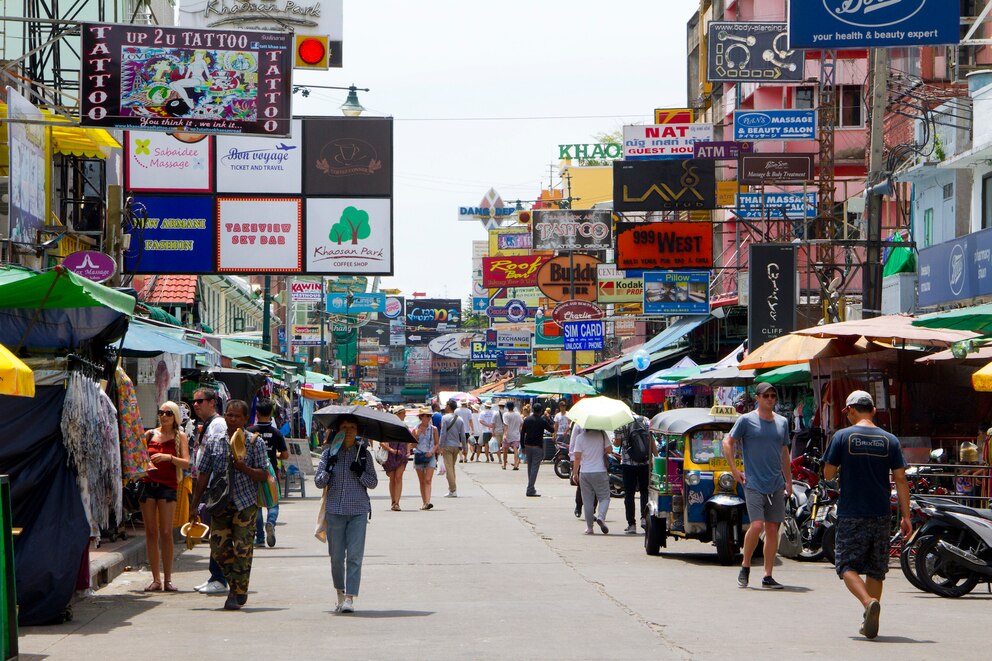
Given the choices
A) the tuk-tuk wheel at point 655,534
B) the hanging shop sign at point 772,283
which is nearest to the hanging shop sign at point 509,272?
the hanging shop sign at point 772,283

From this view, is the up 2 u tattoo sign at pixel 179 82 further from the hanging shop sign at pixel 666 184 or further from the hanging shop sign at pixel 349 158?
the hanging shop sign at pixel 666 184

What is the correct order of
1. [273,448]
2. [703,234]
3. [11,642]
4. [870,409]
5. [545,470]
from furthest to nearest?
[545,470]
[703,234]
[273,448]
[870,409]
[11,642]

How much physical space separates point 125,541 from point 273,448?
216cm

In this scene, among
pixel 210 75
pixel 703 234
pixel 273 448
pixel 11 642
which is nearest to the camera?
pixel 11 642

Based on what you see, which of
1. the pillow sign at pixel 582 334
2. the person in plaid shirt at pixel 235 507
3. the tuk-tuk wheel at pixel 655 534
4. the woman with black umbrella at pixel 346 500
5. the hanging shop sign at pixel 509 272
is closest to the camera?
the woman with black umbrella at pixel 346 500

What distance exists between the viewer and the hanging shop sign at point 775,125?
3228 centimetres

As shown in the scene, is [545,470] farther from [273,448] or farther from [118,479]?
[118,479]

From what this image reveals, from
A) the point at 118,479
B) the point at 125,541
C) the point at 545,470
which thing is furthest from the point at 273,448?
the point at 545,470

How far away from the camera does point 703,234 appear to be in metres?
37.6

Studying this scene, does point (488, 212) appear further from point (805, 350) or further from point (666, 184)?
point (805, 350)

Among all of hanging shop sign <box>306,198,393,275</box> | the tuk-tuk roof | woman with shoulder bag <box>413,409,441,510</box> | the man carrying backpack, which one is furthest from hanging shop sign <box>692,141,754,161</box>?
the tuk-tuk roof

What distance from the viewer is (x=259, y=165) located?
2994 cm

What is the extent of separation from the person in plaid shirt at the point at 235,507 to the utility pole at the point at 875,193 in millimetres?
11743

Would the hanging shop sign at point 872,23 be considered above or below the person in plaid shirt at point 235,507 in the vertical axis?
above
